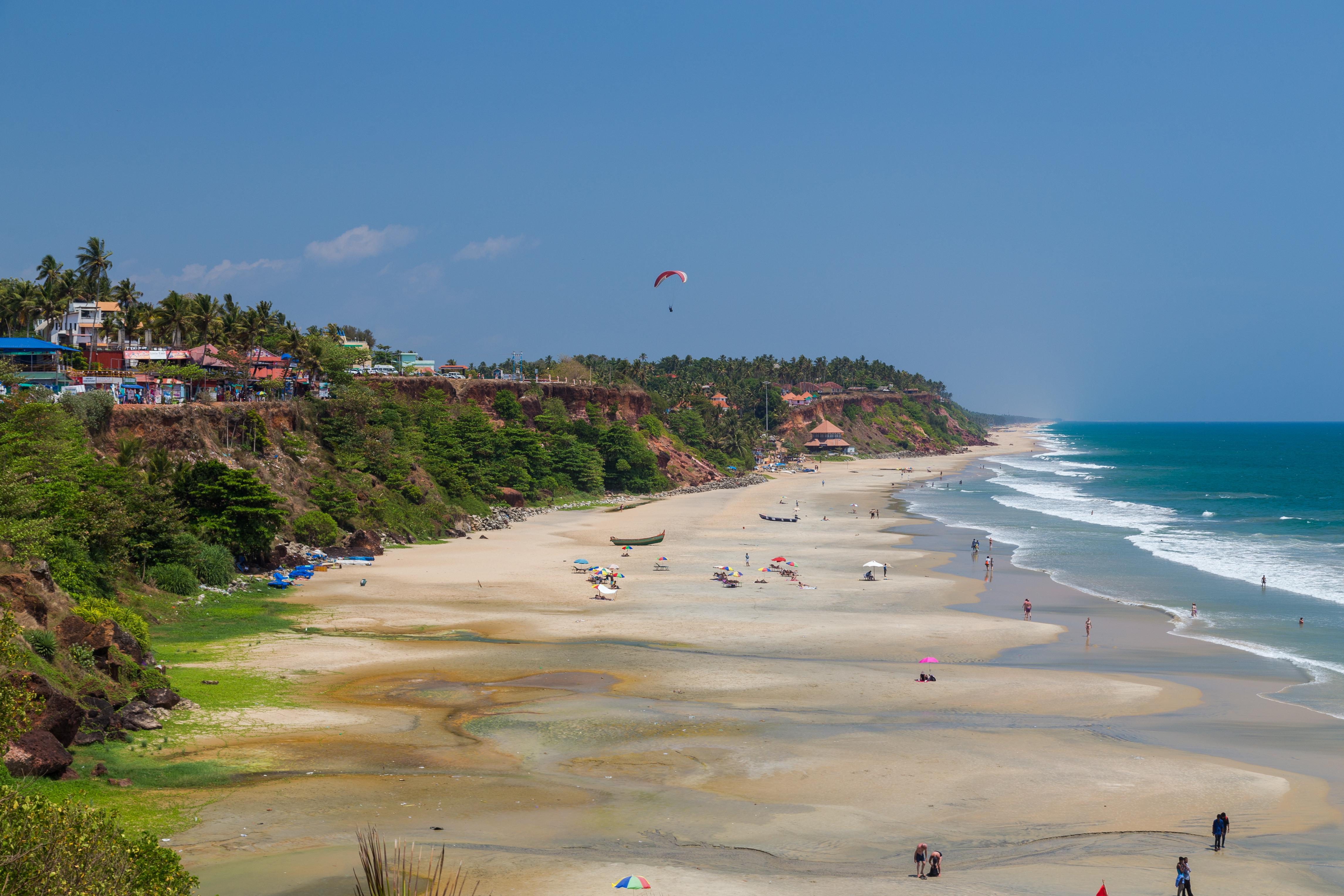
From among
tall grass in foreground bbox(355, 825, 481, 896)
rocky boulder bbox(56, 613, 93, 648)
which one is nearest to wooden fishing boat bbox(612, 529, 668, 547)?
rocky boulder bbox(56, 613, 93, 648)

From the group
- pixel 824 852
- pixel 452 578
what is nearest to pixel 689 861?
pixel 824 852

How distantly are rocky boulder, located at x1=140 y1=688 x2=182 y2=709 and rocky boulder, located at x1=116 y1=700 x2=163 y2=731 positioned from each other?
0.79 metres

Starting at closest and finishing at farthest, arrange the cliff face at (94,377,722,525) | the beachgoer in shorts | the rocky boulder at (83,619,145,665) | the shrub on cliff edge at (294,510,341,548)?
the beachgoer in shorts, the rocky boulder at (83,619,145,665), the cliff face at (94,377,722,525), the shrub on cliff edge at (294,510,341,548)

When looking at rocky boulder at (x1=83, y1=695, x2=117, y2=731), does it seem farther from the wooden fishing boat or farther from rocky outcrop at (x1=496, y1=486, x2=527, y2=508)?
rocky outcrop at (x1=496, y1=486, x2=527, y2=508)

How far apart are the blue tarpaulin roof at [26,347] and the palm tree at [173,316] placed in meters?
14.8

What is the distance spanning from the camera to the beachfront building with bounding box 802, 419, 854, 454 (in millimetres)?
167750

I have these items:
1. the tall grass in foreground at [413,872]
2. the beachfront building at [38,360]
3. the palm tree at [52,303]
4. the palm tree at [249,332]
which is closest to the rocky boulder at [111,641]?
the tall grass in foreground at [413,872]

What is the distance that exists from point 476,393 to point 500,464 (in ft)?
52.5

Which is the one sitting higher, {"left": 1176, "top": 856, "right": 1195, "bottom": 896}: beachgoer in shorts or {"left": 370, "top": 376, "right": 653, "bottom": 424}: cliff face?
{"left": 370, "top": 376, "right": 653, "bottom": 424}: cliff face

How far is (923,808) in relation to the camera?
20.6m

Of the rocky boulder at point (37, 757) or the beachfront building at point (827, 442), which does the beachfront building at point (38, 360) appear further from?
the beachfront building at point (827, 442)

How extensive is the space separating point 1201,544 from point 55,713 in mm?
62945

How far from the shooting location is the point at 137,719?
76.4ft

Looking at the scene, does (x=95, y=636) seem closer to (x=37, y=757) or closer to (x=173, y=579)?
(x=37, y=757)
